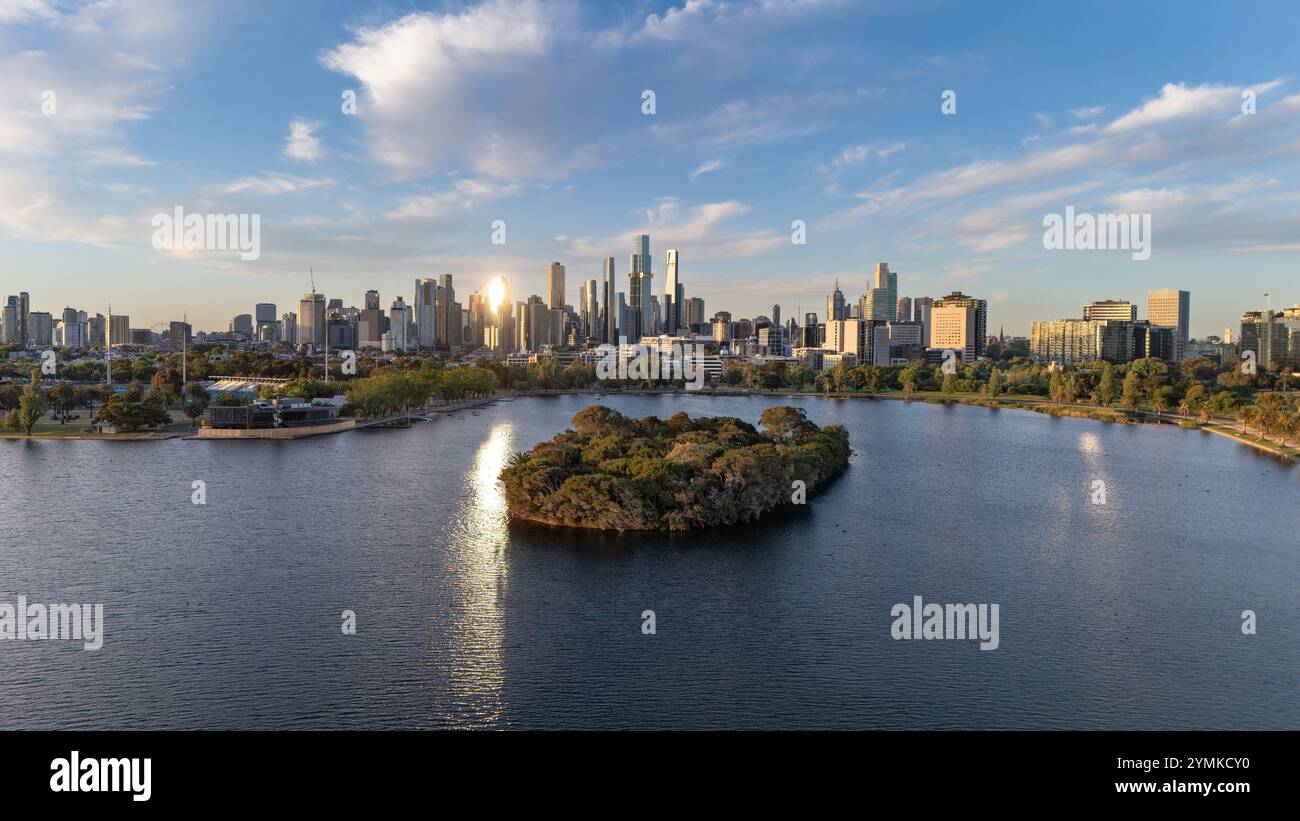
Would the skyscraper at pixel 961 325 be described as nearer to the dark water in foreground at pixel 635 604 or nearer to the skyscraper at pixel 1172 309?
the skyscraper at pixel 1172 309

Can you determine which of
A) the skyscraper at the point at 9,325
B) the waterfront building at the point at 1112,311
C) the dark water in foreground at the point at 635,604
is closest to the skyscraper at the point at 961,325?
the waterfront building at the point at 1112,311

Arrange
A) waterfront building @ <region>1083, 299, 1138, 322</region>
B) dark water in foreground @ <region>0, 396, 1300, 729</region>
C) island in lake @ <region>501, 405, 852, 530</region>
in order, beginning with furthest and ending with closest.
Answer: waterfront building @ <region>1083, 299, 1138, 322</region>
island in lake @ <region>501, 405, 852, 530</region>
dark water in foreground @ <region>0, 396, 1300, 729</region>

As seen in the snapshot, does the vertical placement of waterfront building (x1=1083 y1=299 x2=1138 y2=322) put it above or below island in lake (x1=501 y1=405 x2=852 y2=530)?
above

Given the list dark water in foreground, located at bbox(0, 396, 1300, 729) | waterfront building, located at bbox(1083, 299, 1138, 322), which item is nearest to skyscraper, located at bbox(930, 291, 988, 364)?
waterfront building, located at bbox(1083, 299, 1138, 322)

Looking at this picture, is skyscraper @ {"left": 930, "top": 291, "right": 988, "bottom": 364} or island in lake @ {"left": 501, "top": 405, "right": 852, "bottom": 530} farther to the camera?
skyscraper @ {"left": 930, "top": 291, "right": 988, "bottom": 364}

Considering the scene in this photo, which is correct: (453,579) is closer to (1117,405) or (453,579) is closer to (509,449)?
(509,449)

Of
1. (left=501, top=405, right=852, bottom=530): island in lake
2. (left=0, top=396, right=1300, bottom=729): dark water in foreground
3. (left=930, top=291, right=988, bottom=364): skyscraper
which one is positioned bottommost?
(left=0, top=396, right=1300, bottom=729): dark water in foreground

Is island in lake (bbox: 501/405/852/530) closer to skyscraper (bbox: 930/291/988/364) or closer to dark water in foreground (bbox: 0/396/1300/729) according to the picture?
dark water in foreground (bbox: 0/396/1300/729)
